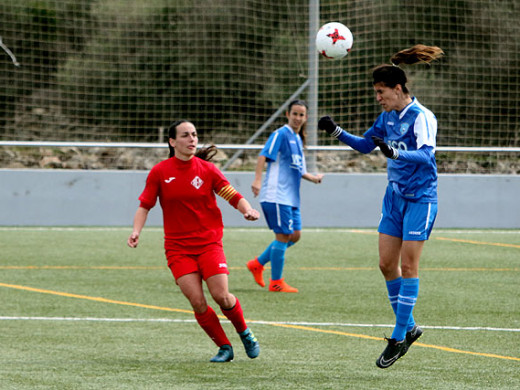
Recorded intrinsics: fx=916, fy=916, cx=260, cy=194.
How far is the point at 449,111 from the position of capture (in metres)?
20.6

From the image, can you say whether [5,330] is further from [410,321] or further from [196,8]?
[196,8]

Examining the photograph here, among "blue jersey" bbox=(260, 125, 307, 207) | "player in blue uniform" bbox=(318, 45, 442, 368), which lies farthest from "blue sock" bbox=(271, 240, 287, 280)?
"player in blue uniform" bbox=(318, 45, 442, 368)

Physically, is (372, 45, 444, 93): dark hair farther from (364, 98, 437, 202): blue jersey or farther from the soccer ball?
the soccer ball

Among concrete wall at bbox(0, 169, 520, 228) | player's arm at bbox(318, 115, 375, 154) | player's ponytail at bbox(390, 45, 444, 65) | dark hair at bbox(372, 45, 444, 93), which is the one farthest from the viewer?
concrete wall at bbox(0, 169, 520, 228)

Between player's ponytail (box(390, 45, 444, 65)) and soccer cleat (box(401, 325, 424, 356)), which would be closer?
soccer cleat (box(401, 325, 424, 356))

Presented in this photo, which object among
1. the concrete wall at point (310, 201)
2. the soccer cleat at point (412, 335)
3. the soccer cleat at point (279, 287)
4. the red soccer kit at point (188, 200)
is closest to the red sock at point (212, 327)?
the red soccer kit at point (188, 200)

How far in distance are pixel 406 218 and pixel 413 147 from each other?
1.58ft

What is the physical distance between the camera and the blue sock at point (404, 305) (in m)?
6.00

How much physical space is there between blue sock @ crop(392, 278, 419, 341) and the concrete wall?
407 inches

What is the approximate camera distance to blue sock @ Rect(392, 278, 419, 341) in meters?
6.00

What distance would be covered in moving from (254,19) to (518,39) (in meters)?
6.18

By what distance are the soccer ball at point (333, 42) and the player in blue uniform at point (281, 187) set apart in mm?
697

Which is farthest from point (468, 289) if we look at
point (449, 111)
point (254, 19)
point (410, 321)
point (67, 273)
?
point (254, 19)

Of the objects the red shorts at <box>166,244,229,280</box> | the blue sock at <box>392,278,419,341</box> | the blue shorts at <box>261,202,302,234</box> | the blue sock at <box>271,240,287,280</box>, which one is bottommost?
the blue sock at <box>271,240,287,280</box>
